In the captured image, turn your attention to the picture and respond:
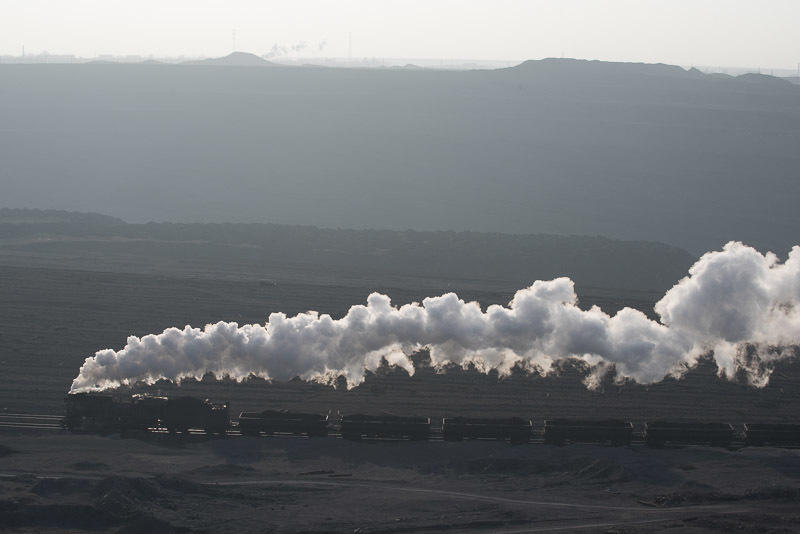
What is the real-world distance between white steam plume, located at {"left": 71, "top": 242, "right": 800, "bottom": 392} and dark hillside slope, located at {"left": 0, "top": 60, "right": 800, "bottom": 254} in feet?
203

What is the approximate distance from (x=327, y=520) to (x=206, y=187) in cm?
10435

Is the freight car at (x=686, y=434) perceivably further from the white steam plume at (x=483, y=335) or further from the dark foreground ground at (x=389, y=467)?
the white steam plume at (x=483, y=335)

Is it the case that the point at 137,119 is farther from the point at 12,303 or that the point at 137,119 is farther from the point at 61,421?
the point at 61,421

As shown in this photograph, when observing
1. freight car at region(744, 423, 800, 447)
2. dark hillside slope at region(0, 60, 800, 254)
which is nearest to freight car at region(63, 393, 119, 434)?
freight car at region(744, 423, 800, 447)

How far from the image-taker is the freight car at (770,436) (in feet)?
154

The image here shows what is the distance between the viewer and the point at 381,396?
5306 centimetres

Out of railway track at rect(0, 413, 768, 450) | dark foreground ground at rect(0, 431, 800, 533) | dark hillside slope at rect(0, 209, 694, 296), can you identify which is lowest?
dark foreground ground at rect(0, 431, 800, 533)

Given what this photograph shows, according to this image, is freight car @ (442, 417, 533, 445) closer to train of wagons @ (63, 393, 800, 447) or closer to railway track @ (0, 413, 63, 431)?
train of wagons @ (63, 393, 800, 447)

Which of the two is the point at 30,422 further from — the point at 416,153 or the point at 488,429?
the point at 416,153

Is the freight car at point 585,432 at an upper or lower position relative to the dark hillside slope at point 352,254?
lower

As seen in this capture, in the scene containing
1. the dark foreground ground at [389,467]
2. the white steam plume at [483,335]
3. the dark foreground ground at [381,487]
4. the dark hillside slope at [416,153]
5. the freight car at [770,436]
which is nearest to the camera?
the dark foreground ground at [381,487]

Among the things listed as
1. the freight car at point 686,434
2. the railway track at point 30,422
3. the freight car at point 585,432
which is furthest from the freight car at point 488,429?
the railway track at point 30,422

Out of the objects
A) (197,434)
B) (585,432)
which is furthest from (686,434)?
(197,434)

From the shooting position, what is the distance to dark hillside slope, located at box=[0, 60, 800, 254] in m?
124
